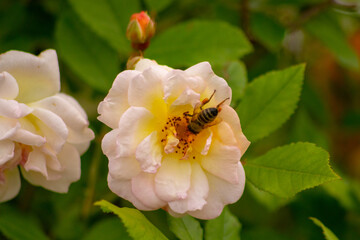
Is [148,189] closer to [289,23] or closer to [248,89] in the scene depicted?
[248,89]

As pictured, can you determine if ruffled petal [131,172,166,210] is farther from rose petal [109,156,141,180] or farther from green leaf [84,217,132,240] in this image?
green leaf [84,217,132,240]

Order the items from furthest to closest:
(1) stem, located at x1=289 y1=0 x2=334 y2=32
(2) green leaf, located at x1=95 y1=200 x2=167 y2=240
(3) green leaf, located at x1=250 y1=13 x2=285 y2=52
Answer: (1) stem, located at x1=289 y1=0 x2=334 y2=32 → (3) green leaf, located at x1=250 y1=13 x2=285 y2=52 → (2) green leaf, located at x1=95 y1=200 x2=167 y2=240

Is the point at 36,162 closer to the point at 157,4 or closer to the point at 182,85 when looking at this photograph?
the point at 182,85

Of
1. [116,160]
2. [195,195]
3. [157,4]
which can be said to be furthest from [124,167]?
[157,4]

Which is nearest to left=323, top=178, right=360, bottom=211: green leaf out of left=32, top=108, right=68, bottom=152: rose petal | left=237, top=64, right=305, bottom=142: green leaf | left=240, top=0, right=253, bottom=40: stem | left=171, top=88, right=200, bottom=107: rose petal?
left=237, top=64, right=305, bottom=142: green leaf

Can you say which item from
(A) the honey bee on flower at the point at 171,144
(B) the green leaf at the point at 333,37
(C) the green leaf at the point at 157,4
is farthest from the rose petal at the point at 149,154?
(B) the green leaf at the point at 333,37

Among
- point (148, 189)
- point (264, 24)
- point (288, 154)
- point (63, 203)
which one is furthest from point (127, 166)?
point (264, 24)

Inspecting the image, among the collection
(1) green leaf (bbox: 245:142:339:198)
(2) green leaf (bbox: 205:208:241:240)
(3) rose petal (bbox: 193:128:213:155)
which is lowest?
(2) green leaf (bbox: 205:208:241:240)

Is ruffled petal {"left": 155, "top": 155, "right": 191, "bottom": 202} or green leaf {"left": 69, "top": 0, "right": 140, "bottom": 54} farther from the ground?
green leaf {"left": 69, "top": 0, "right": 140, "bottom": 54}
